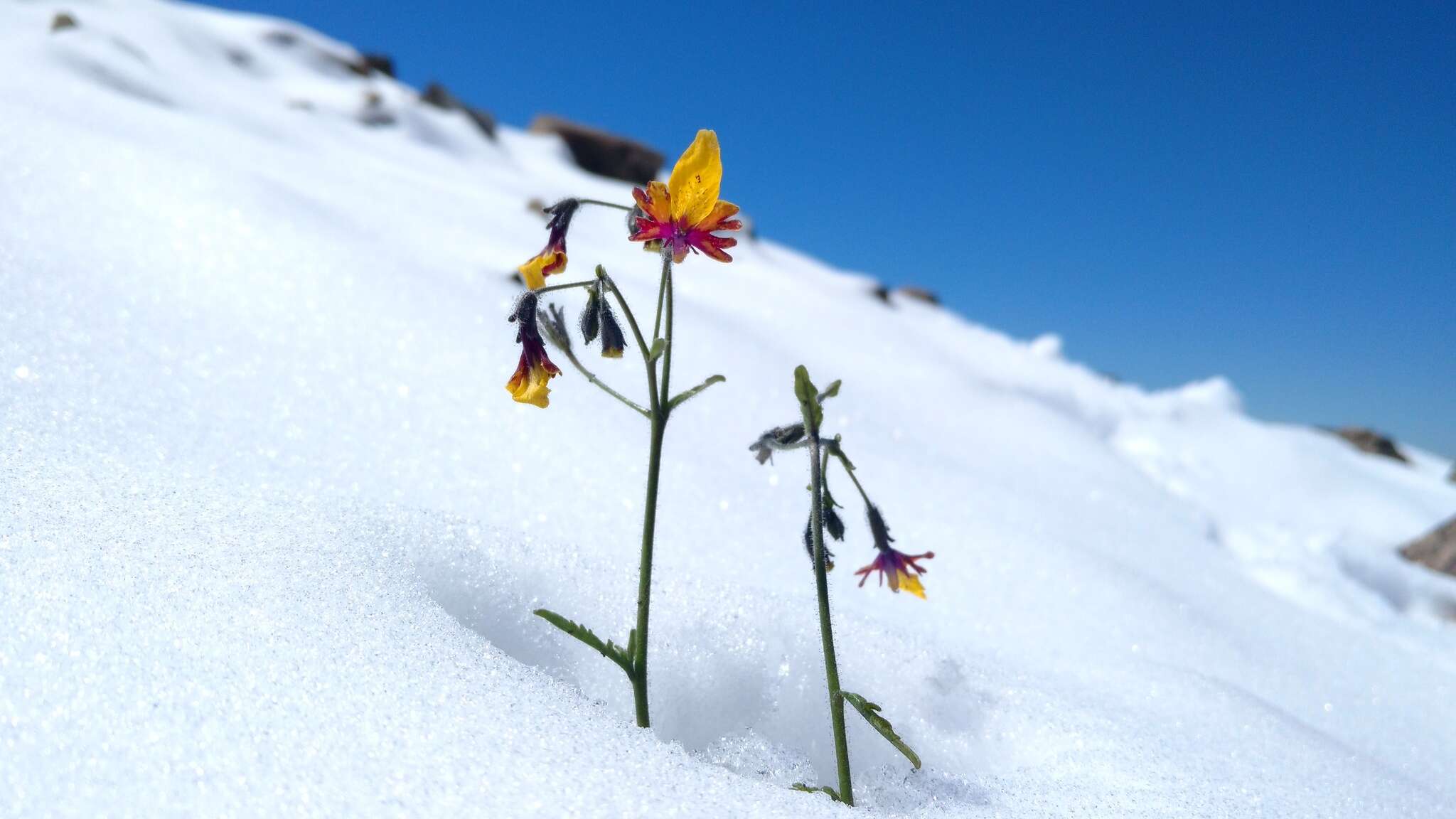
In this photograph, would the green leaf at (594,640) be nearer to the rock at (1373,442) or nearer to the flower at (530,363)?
the flower at (530,363)

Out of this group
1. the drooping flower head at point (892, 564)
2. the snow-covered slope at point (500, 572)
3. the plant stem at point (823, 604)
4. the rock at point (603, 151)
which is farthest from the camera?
the rock at point (603, 151)

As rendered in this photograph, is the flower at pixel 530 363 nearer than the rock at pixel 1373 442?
Yes

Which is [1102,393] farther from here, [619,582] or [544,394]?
[544,394]

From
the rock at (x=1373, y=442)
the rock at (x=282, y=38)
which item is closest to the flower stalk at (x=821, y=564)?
the rock at (x=1373, y=442)

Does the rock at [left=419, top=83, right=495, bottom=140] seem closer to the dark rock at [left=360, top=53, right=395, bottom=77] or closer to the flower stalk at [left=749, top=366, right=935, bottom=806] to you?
the dark rock at [left=360, top=53, right=395, bottom=77]

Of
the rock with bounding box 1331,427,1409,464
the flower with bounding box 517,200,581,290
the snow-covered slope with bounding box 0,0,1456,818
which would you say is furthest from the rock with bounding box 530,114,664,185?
the flower with bounding box 517,200,581,290

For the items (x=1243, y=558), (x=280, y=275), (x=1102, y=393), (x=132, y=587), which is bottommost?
(x=132, y=587)

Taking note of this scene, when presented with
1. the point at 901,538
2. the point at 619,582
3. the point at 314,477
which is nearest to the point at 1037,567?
the point at 901,538

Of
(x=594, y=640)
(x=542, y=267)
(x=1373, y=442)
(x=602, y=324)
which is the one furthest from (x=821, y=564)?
(x=1373, y=442)
